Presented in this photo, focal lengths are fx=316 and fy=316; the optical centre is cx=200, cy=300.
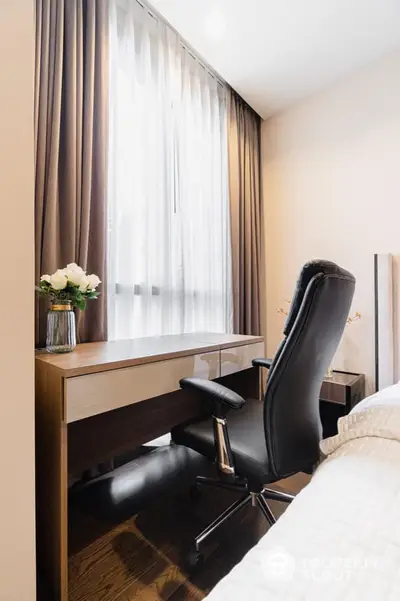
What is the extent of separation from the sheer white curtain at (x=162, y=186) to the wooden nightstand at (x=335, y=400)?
804 millimetres

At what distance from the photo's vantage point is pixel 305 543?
0.52 metres

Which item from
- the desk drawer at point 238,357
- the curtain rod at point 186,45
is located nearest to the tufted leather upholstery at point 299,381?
the desk drawer at point 238,357

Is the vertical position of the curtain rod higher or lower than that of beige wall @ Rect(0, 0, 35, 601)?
higher

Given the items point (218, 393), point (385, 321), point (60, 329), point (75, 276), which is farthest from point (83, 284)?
point (385, 321)

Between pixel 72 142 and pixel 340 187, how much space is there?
1.93m

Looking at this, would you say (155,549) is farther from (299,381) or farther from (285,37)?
(285,37)

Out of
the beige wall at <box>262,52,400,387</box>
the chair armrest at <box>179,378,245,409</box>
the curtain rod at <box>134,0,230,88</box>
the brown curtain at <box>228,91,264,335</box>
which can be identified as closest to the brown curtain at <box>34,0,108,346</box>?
the curtain rod at <box>134,0,230,88</box>

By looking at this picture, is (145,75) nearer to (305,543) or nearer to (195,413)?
(195,413)

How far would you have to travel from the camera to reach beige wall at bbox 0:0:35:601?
2.63ft

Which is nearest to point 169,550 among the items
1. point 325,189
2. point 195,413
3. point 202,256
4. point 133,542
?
point 133,542

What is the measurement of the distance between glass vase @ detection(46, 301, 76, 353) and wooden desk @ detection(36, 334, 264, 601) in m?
0.05

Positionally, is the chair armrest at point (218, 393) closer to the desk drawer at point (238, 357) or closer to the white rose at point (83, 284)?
the desk drawer at point (238, 357)

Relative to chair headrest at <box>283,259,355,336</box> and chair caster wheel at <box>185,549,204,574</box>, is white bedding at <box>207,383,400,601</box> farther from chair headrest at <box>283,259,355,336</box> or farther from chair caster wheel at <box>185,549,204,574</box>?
chair caster wheel at <box>185,549,204,574</box>

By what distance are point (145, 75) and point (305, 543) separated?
2.22 meters
